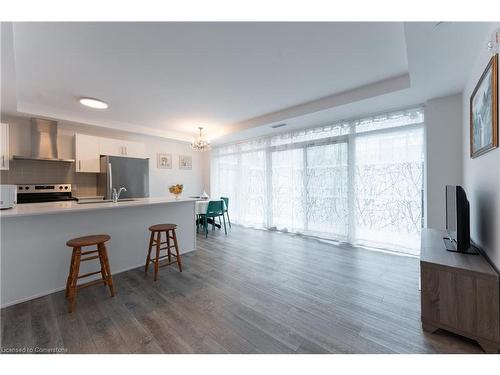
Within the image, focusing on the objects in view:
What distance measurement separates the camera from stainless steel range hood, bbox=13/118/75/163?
3.58m

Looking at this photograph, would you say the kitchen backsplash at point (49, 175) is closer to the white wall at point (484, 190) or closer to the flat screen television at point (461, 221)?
the flat screen television at point (461, 221)

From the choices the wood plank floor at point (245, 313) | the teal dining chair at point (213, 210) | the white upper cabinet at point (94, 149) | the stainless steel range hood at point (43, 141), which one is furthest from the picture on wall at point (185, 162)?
the wood plank floor at point (245, 313)

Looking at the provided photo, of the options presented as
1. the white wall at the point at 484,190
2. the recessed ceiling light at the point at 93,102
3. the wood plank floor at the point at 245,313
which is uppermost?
the recessed ceiling light at the point at 93,102

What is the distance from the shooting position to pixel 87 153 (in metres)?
4.05

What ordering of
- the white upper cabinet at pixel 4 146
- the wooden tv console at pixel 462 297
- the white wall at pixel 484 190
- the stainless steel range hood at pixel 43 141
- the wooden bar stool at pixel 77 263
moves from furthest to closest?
the stainless steel range hood at pixel 43 141 → the white upper cabinet at pixel 4 146 → the wooden bar stool at pixel 77 263 → the white wall at pixel 484 190 → the wooden tv console at pixel 462 297

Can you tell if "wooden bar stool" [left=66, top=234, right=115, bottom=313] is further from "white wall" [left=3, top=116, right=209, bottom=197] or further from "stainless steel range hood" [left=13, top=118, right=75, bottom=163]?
"white wall" [left=3, top=116, right=209, bottom=197]

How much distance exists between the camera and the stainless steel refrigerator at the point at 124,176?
13.5ft

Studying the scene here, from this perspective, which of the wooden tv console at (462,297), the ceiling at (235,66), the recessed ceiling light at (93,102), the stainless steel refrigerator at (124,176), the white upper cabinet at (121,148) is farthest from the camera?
the white upper cabinet at (121,148)

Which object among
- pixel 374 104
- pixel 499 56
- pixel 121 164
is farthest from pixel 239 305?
pixel 121 164

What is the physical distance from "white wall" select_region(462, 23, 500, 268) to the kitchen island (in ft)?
11.7

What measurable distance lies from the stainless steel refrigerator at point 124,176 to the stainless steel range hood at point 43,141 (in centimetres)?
67

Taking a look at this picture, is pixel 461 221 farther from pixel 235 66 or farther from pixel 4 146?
pixel 4 146

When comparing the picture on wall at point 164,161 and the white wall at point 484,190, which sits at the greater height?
the picture on wall at point 164,161
